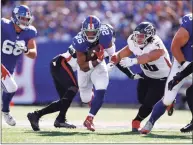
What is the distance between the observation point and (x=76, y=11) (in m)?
15.2

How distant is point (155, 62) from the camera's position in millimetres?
7973

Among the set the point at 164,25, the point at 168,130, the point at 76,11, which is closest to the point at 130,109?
the point at 164,25

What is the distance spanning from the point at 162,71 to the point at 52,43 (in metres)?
6.22

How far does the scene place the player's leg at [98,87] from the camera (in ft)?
25.3

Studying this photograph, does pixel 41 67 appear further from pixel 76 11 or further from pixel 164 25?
pixel 164 25

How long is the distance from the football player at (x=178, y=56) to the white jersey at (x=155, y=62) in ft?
1.30

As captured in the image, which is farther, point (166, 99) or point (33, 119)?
point (33, 119)

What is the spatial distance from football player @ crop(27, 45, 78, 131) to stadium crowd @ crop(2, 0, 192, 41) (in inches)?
218

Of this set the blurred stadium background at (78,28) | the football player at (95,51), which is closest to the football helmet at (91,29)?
the football player at (95,51)

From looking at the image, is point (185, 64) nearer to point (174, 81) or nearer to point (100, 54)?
point (174, 81)

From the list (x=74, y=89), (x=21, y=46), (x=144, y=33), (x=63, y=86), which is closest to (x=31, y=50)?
(x=21, y=46)

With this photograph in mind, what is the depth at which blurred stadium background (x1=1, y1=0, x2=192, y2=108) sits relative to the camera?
13.8 meters

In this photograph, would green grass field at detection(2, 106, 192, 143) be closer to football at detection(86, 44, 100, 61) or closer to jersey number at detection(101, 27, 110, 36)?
football at detection(86, 44, 100, 61)

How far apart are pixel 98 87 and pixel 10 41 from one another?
65.7 inches
